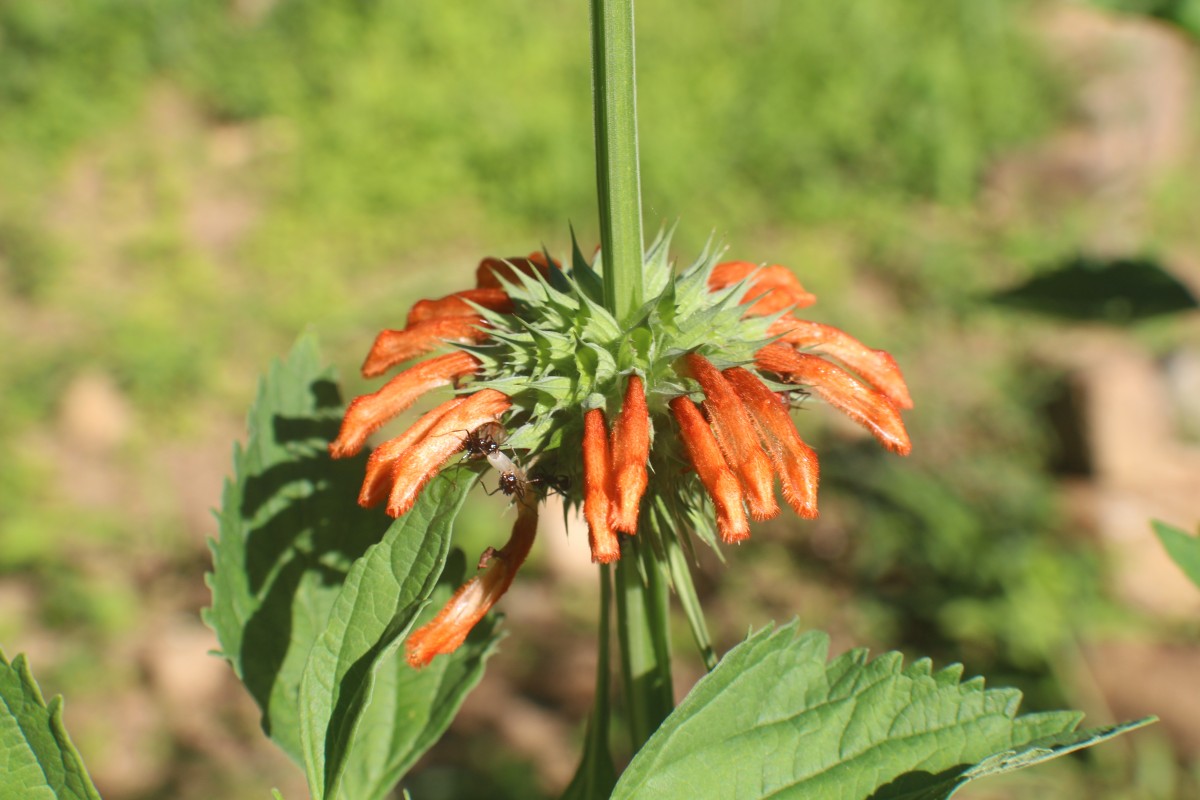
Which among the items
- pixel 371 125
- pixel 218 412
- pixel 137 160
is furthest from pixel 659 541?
pixel 137 160

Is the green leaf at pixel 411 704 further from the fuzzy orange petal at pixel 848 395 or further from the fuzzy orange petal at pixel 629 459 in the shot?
the fuzzy orange petal at pixel 848 395

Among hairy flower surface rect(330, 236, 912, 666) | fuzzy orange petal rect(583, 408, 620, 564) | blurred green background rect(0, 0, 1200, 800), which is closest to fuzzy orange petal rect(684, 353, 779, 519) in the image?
hairy flower surface rect(330, 236, 912, 666)

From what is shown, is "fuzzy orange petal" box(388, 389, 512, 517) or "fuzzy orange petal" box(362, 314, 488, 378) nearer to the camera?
"fuzzy orange petal" box(388, 389, 512, 517)

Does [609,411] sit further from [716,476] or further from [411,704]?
[411,704]

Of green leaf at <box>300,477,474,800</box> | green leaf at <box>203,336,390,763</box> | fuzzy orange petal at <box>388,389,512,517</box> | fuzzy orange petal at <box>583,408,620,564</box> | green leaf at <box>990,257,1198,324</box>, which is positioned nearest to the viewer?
green leaf at <box>300,477,474,800</box>

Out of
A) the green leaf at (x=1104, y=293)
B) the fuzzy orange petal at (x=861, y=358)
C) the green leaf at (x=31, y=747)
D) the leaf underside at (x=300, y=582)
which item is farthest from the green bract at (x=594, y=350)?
the green leaf at (x=1104, y=293)

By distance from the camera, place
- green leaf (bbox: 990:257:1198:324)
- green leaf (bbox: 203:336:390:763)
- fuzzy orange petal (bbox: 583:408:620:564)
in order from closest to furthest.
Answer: fuzzy orange petal (bbox: 583:408:620:564)
green leaf (bbox: 203:336:390:763)
green leaf (bbox: 990:257:1198:324)

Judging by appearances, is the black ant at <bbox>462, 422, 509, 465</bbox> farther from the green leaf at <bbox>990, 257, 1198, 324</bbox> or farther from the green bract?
the green leaf at <bbox>990, 257, 1198, 324</bbox>

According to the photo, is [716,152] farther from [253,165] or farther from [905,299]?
[253,165]
